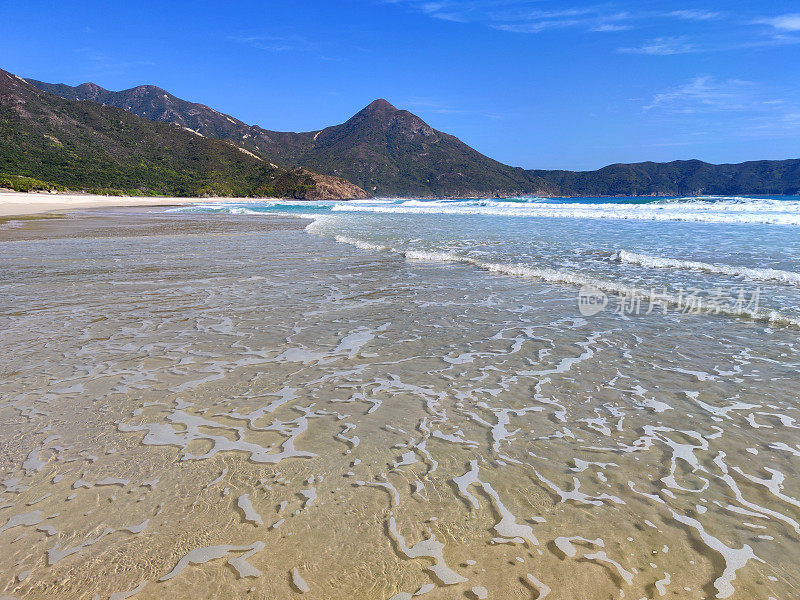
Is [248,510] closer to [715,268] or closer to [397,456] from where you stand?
[397,456]

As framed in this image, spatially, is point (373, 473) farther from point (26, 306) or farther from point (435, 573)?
point (26, 306)

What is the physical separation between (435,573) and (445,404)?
2.07 meters

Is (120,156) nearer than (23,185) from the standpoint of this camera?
No

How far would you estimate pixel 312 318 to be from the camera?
24.3 feet

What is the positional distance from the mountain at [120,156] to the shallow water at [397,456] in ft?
347

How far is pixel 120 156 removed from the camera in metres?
113

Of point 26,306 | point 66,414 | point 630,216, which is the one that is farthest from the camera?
point 630,216

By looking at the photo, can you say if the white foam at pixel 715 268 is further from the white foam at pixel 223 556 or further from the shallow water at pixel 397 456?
the white foam at pixel 223 556

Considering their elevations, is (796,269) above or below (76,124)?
below

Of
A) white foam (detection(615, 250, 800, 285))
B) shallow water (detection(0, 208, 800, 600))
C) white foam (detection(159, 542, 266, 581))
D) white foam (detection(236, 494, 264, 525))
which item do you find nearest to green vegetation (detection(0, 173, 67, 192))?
shallow water (detection(0, 208, 800, 600))

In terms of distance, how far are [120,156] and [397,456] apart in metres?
134

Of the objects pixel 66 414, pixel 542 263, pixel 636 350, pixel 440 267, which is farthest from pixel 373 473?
pixel 542 263

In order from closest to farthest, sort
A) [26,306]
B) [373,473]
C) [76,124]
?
[373,473] < [26,306] < [76,124]

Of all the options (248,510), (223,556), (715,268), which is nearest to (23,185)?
(715,268)
